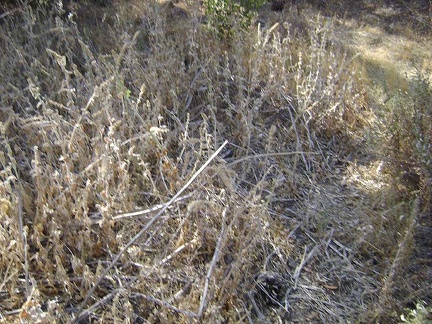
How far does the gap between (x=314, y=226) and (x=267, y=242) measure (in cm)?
33

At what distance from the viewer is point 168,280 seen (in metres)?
2.20

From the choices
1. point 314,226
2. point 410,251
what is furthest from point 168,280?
point 410,251

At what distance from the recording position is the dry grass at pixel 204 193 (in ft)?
6.96

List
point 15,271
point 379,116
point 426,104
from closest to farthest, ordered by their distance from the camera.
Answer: point 15,271
point 426,104
point 379,116

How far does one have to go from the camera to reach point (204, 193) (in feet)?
8.25

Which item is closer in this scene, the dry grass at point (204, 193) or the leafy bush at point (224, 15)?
the dry grass at point (204, 193)

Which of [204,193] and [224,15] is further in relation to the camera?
[224,15]

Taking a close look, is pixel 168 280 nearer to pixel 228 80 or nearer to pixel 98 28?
pixel 228 80

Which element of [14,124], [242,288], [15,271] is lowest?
[242,288]

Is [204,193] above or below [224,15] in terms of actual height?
below

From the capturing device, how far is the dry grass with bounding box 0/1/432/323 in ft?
6.96

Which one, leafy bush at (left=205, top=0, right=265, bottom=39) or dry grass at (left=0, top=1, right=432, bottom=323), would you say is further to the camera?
leafy bush at (left=205, top=0, right=265, bottom=39)

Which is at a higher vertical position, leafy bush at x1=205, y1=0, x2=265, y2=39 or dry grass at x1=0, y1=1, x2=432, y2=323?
leafy bush at x1=205, y1=0, x2=265, y2=39

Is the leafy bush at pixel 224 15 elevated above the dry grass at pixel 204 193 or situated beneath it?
elevated above
